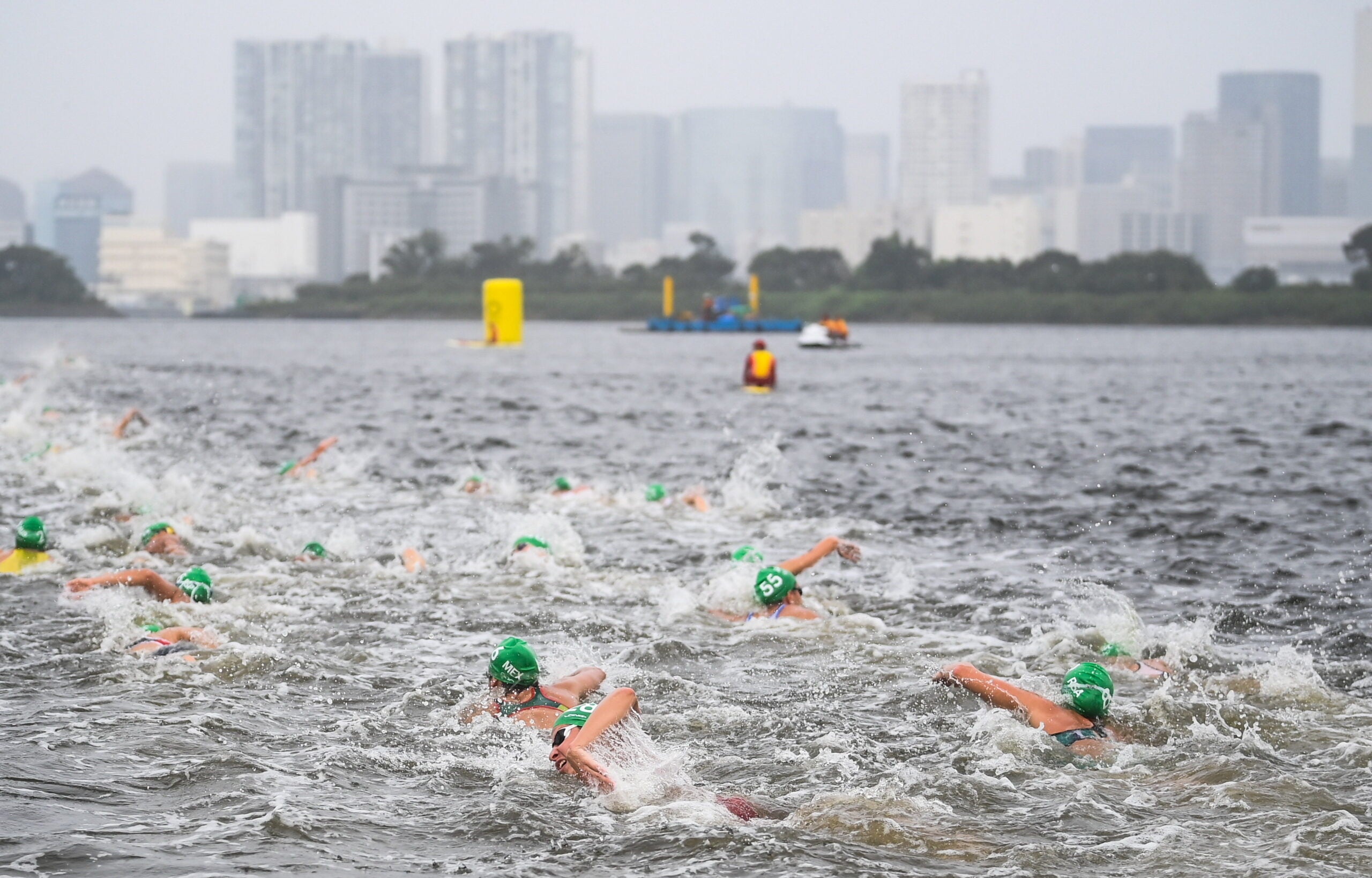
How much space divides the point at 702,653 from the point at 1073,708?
390cm

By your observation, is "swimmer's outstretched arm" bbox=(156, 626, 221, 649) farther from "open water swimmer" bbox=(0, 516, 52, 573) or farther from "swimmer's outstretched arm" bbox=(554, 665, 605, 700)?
"open water swimmer" bbox=(0, 516, 52, 573)

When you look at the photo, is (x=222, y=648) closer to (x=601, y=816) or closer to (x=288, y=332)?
(x=601, y=816)

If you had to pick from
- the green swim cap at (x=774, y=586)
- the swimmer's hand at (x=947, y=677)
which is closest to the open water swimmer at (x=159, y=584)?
the green swim cap at (x=774, y=586)

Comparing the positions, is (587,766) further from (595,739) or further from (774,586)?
(774,586)

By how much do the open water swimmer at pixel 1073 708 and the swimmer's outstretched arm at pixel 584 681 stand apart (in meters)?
2.57

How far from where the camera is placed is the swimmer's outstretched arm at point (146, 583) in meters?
13.8

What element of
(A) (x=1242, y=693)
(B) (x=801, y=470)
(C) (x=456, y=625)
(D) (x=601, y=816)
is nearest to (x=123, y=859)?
(D) (x=601, y=816)

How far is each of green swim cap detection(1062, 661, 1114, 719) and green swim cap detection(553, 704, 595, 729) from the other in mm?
3176

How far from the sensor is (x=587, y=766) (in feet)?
30.5

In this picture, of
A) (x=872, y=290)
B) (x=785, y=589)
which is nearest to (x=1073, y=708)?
(x=785, y=589)

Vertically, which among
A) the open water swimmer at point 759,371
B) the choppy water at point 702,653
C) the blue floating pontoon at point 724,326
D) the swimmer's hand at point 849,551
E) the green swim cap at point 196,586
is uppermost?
the blue floating pontoon at point 724,326

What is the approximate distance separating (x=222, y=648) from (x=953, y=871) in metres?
6.93

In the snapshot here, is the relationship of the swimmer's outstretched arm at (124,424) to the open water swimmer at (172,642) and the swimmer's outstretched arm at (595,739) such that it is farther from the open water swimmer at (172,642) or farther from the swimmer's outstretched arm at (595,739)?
the swimmer's outstretched arm at (595,739)

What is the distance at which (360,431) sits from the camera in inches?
1319
